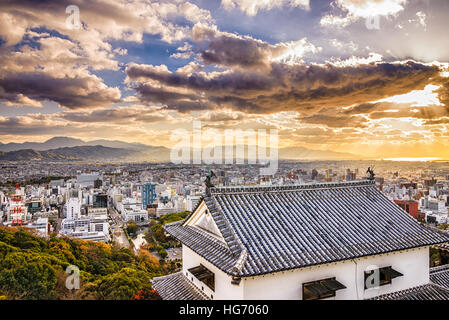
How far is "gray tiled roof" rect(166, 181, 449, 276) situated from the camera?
6031 mm

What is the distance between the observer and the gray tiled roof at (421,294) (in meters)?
7.28

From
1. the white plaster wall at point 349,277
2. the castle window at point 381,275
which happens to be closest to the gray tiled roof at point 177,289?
the white plaster wall at point 349,277

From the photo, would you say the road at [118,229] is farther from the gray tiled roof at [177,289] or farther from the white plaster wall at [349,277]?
the white plaster wall at [349,277]

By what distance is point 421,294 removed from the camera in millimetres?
7512

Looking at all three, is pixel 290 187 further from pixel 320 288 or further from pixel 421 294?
pixel 421 294

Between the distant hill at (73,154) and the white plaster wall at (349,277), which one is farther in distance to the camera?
the distant hill at (73,154)

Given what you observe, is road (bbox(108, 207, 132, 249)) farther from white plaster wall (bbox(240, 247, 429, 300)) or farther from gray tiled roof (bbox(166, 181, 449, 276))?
white plaster wall (bbox(240, 247, 429, 300))

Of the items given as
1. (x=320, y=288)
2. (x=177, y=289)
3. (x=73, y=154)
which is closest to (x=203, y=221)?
(x=177, y=289)

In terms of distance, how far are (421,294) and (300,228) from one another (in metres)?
3.71

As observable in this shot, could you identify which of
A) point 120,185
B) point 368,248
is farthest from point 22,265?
point 120,185

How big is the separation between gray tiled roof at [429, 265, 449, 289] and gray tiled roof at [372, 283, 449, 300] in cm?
66

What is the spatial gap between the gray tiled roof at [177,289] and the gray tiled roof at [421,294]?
4401mm
